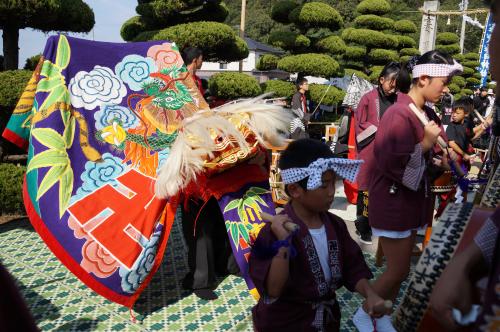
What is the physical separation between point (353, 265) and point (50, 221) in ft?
7.65

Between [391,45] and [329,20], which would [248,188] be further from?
[391,45]

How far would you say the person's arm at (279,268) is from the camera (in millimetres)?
1809

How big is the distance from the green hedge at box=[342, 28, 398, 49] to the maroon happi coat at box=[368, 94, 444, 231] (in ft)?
55.8

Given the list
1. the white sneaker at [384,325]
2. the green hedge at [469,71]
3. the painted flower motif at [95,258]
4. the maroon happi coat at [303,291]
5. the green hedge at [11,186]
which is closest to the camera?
the maroon happi coat at [303,291]

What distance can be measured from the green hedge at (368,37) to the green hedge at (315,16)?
565 cm

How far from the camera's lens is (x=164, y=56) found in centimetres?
415

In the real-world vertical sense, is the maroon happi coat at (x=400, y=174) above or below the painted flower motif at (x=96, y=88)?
below

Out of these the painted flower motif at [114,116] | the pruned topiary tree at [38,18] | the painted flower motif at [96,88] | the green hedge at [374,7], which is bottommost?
the painted flower motif at [114,116]

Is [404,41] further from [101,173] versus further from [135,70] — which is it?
[101,173]

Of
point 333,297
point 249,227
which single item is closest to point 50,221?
point 249,227

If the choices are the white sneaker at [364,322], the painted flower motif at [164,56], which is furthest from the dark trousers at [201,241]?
the white sneaker at [364,322]

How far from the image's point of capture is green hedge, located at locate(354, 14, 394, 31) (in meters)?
19.0

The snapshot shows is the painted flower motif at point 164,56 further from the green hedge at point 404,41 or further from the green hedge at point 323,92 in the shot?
the green hedge at point 404,41

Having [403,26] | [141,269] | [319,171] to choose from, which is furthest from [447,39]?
[319,171]
